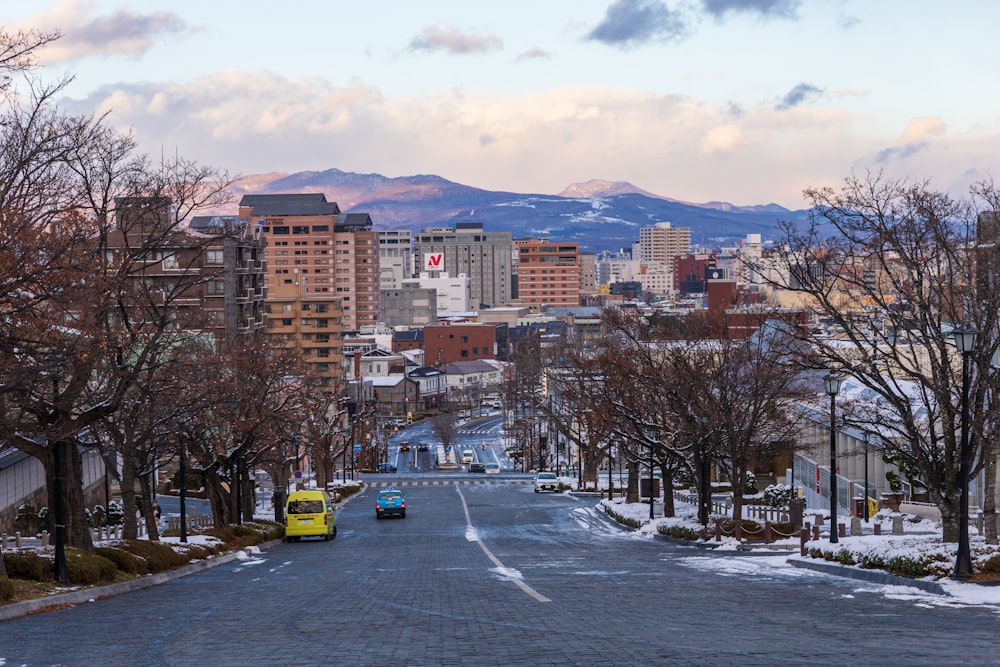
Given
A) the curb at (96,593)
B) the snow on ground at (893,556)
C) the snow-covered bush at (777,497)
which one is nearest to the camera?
the snow on ground at (893,556)

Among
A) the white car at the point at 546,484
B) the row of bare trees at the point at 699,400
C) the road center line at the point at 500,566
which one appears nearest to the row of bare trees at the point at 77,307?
the road center line at the point at 500,566

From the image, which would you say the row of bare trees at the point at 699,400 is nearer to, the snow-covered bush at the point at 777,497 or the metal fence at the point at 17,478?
the snow-covered bush at the point at 777,497

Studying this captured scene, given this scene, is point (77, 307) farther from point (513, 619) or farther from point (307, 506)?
point (307, 506)

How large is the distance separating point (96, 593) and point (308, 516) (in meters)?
23.2

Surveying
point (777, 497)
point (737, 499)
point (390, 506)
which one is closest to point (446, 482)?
point (390, 506)

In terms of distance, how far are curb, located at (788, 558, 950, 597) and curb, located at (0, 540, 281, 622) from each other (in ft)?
49.0

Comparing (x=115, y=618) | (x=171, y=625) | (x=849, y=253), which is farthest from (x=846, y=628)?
(x=849, y=253)

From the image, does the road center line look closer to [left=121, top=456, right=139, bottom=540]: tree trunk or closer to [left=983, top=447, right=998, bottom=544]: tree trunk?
[left=983, top=447, right=998, bottom=544]: tree trunk

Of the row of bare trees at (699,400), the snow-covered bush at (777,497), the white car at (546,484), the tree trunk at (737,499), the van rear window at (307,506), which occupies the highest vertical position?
the row of bare trees at (699,400)

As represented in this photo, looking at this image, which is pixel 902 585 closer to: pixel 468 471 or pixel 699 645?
pixel 699 645

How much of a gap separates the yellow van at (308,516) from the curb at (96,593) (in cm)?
1147

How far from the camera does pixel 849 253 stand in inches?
1096

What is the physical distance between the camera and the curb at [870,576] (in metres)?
20.7

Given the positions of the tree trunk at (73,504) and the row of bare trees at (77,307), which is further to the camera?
the tree trunk at (73,504)
